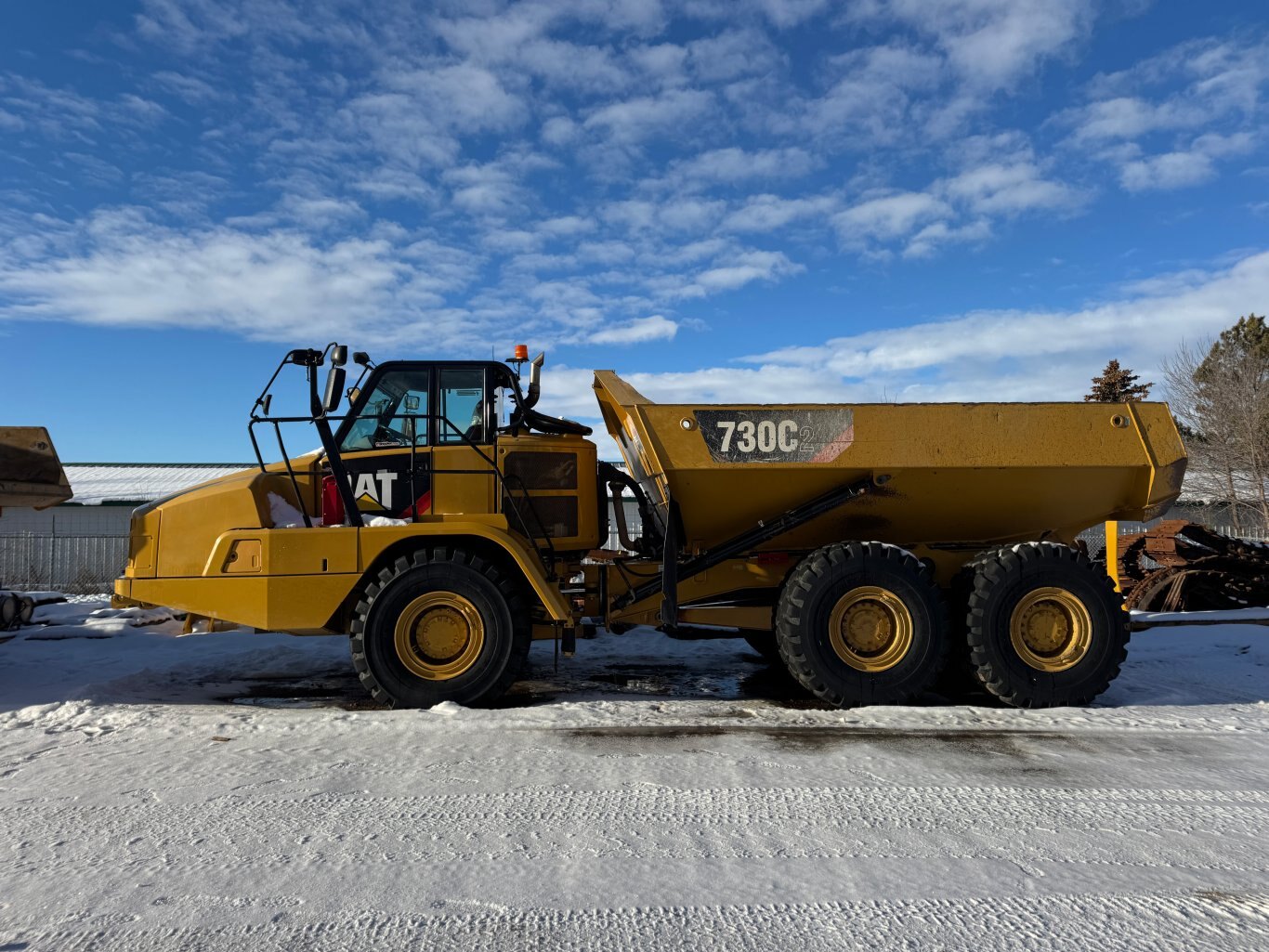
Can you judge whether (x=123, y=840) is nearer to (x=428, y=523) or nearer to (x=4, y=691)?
(x=428, y=523)

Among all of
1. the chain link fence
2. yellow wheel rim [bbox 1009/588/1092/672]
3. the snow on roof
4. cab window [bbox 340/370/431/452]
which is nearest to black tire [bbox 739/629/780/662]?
yellow wheel rim [bbox 1009/588/1092/672]

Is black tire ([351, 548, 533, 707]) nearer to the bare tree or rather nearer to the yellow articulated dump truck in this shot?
the yellow articulated dump truck

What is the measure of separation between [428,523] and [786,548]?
2849 millimetres

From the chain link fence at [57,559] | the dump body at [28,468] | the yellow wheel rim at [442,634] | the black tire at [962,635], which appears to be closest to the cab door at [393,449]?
the yellow wheel rim at [442,634]

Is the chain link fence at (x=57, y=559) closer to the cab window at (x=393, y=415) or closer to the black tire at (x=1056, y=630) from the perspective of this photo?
the cab window at (x=393, y=415)

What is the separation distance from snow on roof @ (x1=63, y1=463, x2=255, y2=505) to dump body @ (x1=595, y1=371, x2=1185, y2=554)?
20903 millimetres

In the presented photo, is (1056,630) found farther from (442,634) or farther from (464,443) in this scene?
(464,443)

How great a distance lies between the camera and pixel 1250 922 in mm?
2641

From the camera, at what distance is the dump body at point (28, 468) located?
6.72 meters

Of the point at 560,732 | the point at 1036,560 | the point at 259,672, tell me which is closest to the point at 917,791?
the point at 560,732

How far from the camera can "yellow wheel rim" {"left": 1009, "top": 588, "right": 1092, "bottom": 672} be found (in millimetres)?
5918

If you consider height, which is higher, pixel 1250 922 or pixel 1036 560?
pixel 1036 560

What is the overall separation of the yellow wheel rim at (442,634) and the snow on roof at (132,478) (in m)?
20.2

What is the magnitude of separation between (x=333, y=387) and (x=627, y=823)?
158 inches
